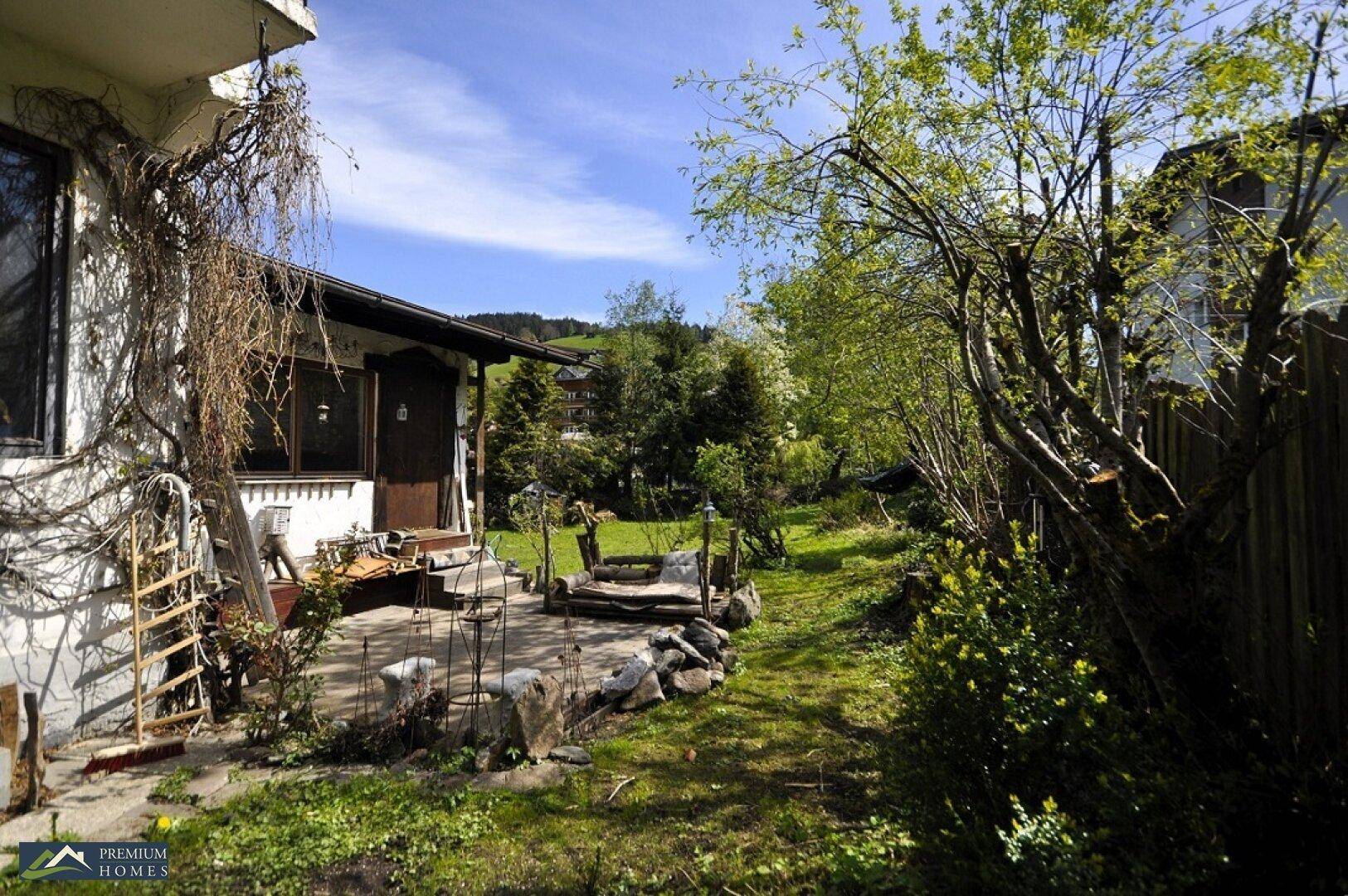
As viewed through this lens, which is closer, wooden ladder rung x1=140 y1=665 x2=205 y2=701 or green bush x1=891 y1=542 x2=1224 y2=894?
green bush x1=891 y1=542 x2=1224 y2=894

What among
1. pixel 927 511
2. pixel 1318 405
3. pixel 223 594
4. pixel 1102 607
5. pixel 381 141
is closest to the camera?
pixel 1318 405

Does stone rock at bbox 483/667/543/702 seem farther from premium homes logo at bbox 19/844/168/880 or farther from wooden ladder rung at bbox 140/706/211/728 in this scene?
premium homes logo at bbox 19/844/168/880

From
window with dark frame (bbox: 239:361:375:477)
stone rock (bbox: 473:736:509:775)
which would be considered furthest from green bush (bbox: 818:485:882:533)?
stone rock (bbox: 473:736:509:775)

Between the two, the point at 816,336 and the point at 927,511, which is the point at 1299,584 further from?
the point at 927,511

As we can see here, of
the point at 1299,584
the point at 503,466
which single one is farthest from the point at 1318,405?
the point at 503,466

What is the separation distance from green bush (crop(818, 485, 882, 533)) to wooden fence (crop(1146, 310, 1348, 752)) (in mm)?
13917

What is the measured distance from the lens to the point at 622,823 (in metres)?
3.54

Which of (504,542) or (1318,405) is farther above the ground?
(1318,405)

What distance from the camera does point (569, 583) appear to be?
9.02 m

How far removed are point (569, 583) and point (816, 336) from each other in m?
4.35

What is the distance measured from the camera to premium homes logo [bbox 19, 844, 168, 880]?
2.94 m

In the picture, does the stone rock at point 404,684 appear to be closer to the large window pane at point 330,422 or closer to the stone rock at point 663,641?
the stone rock at point 663,641

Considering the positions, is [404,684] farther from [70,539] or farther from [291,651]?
[70,539]

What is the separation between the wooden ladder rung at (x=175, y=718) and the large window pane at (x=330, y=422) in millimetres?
4049
